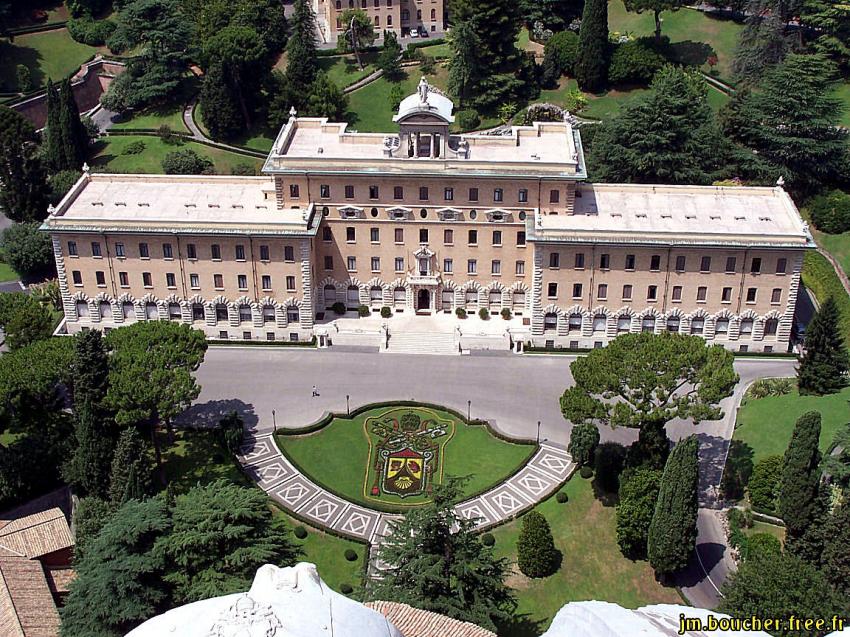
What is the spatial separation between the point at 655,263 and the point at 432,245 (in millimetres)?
18602

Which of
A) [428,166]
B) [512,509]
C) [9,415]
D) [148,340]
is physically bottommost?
[512,509]

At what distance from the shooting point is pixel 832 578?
171 feet

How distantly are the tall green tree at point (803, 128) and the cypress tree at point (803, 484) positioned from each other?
A: 44.3 m

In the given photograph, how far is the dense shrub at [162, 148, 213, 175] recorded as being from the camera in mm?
105625

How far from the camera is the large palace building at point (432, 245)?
260 feet

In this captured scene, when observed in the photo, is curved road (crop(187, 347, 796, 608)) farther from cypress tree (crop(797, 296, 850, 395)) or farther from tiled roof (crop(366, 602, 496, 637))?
tiled roof (crop(366, 602, 496, 637))

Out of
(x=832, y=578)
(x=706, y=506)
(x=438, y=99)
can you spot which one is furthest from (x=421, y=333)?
(x=832, y=578)

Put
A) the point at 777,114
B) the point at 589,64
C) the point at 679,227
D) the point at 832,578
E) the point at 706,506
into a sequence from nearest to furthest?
the point at 832,578, the point at 706,506, the point at 679,227, the point at 777,114, the point at 589,64

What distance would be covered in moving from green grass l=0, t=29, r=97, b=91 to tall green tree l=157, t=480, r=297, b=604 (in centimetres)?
9322

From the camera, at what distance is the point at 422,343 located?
81.7 m

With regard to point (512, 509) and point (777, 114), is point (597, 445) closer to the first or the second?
point (512, 509)

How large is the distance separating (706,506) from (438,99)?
40.0 metres

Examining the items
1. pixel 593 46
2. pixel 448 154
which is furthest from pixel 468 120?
pixel 448 154

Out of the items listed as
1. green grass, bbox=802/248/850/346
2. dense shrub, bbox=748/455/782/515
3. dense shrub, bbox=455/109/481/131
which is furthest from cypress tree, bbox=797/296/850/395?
dense shrub, bbox=455/109/481/131
